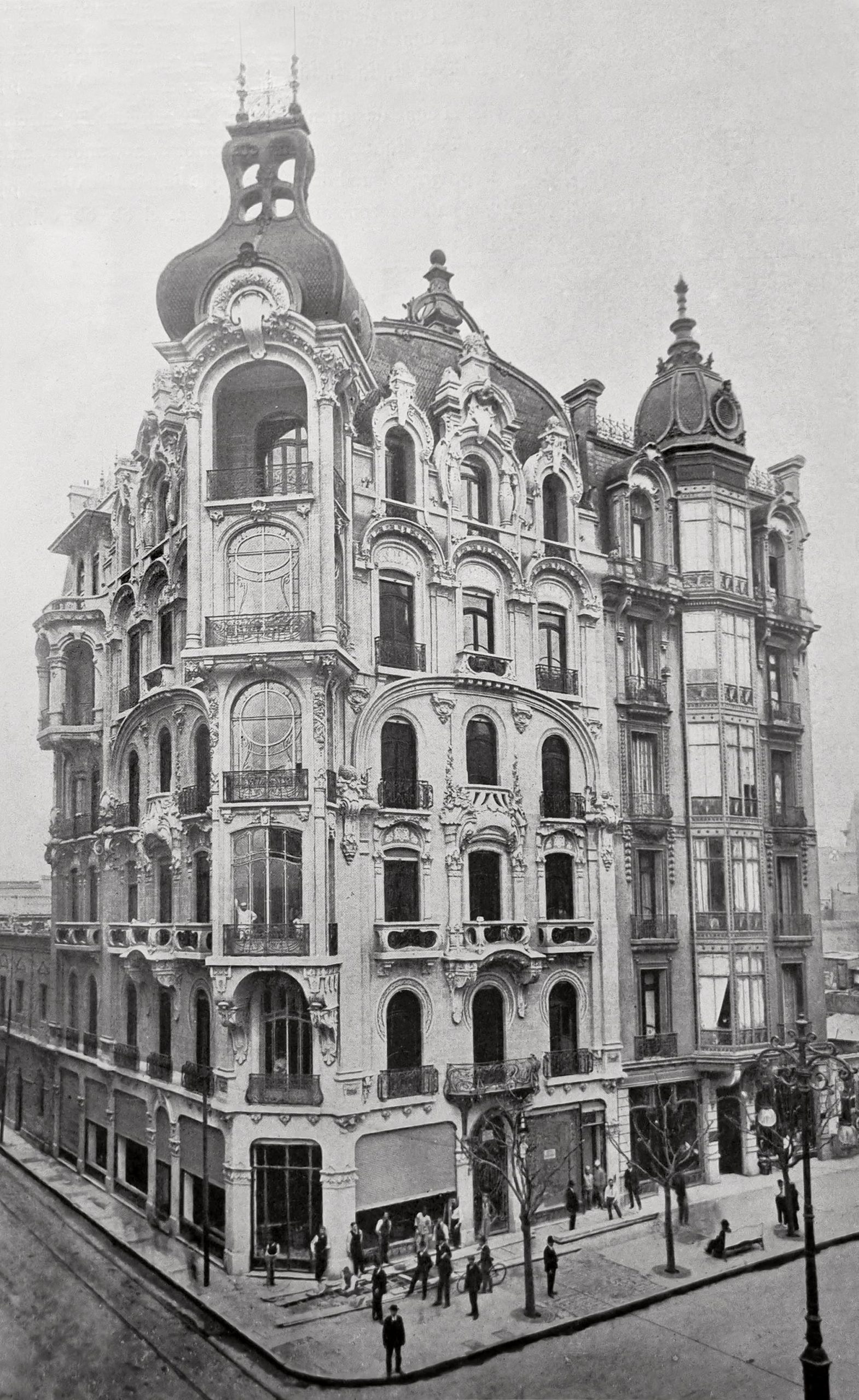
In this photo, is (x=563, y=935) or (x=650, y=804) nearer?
(x=563, y=935)

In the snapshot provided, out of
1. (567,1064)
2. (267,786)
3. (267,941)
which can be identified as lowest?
(567,1064)

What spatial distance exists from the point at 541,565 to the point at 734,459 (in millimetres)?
8610

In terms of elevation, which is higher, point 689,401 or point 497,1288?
point 689,401

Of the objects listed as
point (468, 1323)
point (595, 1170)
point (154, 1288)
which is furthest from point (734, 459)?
point (154, 1288)

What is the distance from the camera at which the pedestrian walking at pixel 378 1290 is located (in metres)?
22.4

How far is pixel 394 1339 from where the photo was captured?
20.3m

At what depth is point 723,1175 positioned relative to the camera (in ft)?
109

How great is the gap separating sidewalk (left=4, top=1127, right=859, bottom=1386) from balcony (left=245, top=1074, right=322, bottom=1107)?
12.4 ft

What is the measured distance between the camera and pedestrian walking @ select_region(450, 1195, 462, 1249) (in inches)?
1061

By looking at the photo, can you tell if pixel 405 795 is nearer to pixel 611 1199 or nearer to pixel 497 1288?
pixel 497 1288

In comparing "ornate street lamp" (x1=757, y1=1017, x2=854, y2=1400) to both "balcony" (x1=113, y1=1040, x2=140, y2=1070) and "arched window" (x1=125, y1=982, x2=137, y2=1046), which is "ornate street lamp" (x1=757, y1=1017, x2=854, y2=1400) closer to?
"balcony" (x1=113, y1=1040, x2=140, y2=1070)

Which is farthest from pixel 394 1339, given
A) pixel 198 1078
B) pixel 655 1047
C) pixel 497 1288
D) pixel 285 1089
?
pixel 655 1047

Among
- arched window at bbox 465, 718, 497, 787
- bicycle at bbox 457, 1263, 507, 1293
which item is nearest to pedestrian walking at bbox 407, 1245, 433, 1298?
bicycle at bbox 457, 1263, 507, 1293

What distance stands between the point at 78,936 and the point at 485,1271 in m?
17.9
